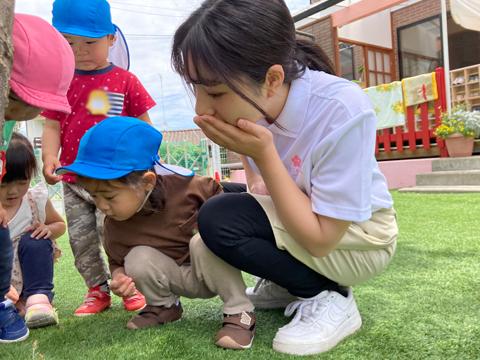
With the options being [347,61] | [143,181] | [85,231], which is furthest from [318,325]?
[347,61]

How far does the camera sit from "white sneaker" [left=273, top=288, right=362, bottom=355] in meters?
1.11

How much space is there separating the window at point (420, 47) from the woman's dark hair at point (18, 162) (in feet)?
30.8

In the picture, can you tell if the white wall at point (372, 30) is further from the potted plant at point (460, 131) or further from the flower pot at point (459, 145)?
the flower pot at point (459, 145)

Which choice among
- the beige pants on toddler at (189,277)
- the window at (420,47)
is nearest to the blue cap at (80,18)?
the beige pants on toddler at (189,277)

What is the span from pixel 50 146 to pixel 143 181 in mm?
638

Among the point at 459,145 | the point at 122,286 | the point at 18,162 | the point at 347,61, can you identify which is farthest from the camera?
the point at 347,61

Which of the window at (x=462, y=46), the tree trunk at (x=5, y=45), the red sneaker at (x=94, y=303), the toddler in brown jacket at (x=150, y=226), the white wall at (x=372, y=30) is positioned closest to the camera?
the tree trunk at (x=5, y=45)

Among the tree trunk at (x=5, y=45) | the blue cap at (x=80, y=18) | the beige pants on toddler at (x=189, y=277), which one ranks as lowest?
the beige pants on toddler at (x=189, y=277)

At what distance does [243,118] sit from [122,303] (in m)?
1.18

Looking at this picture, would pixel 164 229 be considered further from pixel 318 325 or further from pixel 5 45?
pixel 5 45

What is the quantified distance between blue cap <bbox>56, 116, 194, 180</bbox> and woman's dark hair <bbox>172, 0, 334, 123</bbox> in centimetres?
38

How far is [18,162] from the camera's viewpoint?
1694mm

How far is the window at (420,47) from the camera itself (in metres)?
9.34

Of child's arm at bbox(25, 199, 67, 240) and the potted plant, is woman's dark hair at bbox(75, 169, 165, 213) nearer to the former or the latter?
child's arm at bbox(25, 199, 67, 240)
